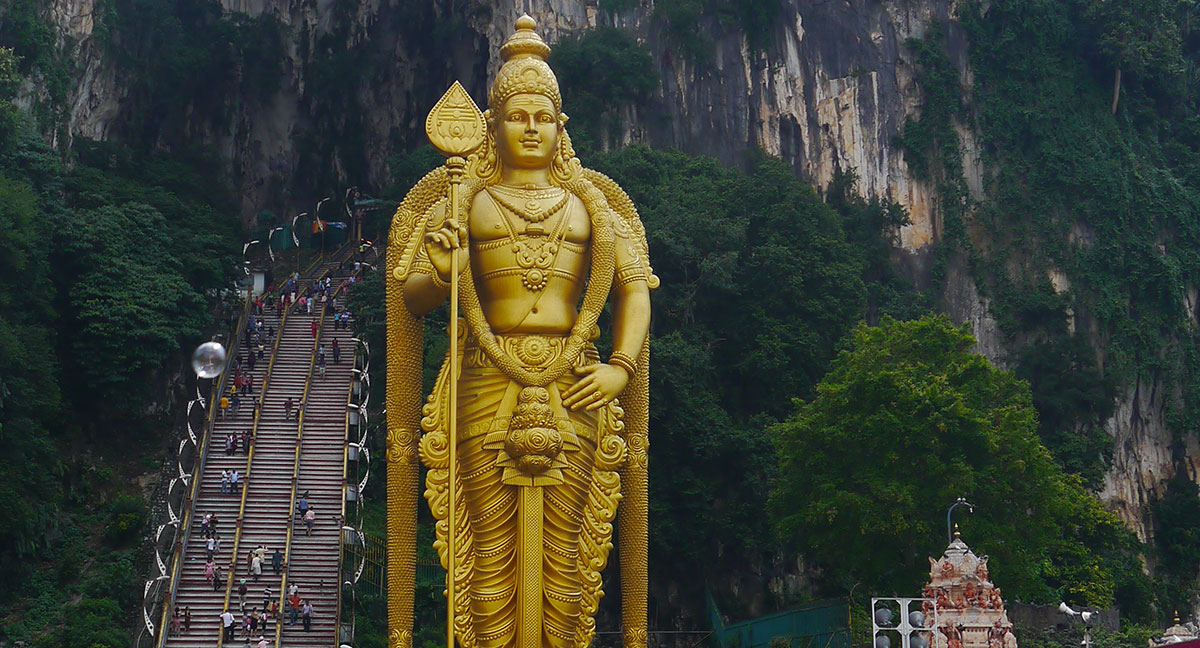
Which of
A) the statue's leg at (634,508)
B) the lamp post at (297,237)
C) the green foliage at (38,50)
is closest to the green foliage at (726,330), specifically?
the lamp post at (297,237)

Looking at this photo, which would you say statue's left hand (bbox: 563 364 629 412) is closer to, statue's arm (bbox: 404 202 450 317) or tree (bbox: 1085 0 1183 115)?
statue's arm (bbox: 404 202 450 317)

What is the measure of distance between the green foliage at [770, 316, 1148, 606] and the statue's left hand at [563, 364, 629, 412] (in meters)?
8.89

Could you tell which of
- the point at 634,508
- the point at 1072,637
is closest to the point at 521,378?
the point at 634,508

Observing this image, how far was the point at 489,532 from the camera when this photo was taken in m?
13.3

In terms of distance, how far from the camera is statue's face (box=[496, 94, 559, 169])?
1390cm

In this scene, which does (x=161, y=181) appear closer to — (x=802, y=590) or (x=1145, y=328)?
(x=802, y=590)

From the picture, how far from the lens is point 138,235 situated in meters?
30.5

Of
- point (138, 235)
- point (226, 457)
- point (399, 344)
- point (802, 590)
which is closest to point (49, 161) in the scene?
point (138, 235)

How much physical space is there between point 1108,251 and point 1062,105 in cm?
352

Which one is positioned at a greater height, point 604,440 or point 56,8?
point 56,8

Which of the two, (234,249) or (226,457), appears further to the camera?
(234,249)

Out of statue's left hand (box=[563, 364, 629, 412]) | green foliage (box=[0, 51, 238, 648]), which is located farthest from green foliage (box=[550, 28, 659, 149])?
statue's left hand (box=[563, 364, 629, 412])

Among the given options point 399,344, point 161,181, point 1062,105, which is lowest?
point 399,344

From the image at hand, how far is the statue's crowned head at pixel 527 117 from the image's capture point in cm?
1391
